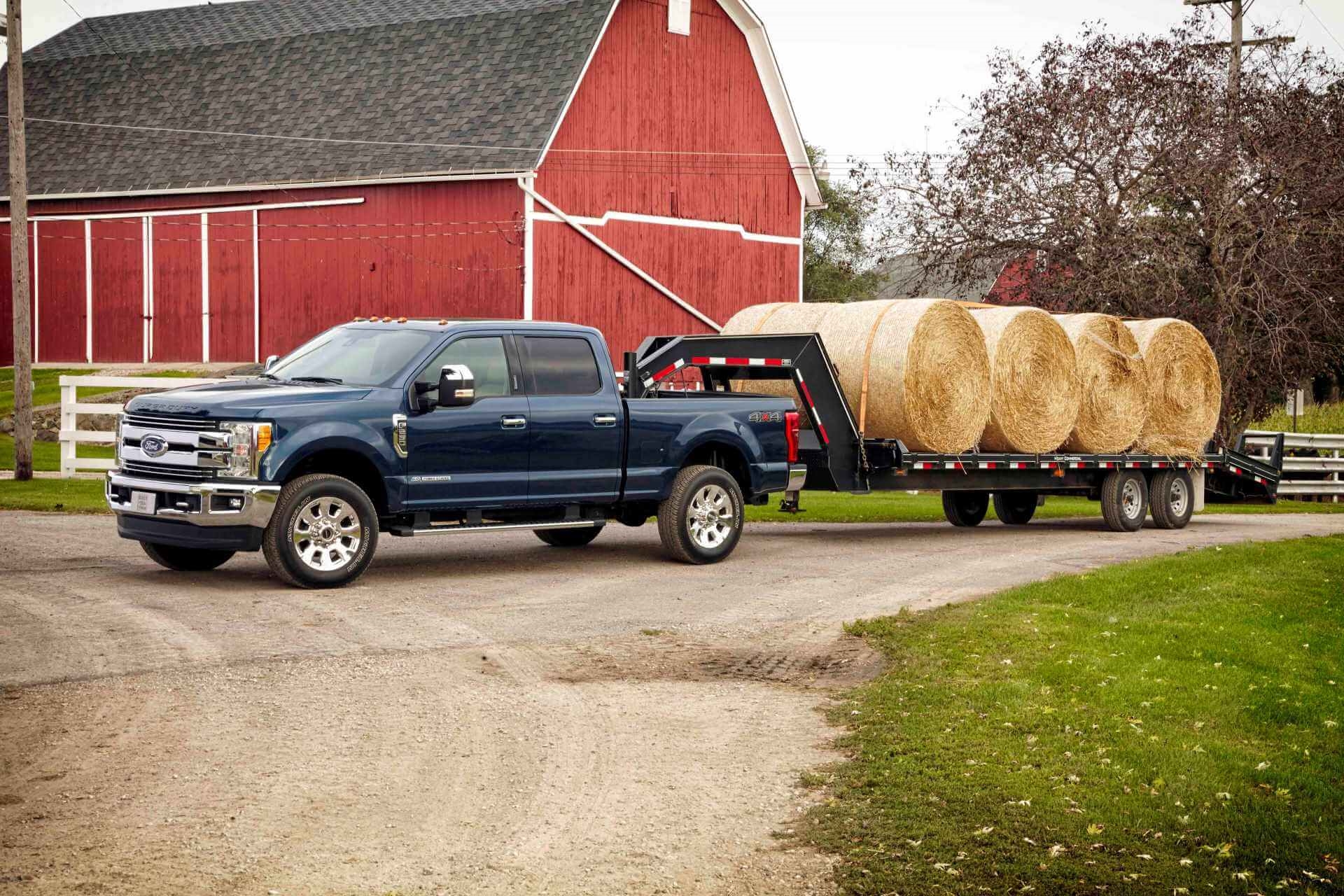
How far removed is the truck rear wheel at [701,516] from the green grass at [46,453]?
38.6 ft

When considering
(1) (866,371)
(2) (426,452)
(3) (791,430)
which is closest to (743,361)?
(3) (791,430)

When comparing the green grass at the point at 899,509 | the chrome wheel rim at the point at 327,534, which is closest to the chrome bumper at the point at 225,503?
the chrome wheel rim at the point at 327,534

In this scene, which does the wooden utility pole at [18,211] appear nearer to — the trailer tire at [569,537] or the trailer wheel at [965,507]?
the trailer tire at [569,537]

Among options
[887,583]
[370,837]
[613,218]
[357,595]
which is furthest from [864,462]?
[613,218]

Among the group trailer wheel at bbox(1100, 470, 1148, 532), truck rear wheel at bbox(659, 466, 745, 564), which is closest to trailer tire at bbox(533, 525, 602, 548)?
truck rear wheel at bbox(659, 466, 745, 564)

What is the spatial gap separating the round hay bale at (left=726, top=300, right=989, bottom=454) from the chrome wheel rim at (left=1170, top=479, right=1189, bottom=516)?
14.2ft

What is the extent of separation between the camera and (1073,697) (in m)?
8.21

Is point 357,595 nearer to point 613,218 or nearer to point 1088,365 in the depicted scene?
point 1088,365

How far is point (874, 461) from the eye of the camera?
53.5 ft

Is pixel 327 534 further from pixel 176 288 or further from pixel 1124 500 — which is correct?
pixel 176 288

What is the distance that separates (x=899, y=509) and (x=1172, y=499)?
3600 millimetres

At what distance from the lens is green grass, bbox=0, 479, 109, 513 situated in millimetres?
17734

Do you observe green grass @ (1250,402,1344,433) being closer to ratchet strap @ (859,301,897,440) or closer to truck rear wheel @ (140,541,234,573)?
ratchet strap @ (859,301,897,440)

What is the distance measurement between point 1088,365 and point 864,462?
12.2 ft
